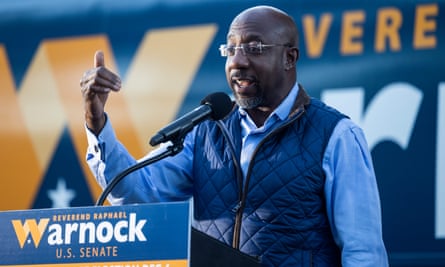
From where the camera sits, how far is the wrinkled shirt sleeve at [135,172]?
2.90 metres

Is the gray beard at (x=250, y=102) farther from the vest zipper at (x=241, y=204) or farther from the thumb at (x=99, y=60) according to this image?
the thumb at (x=99, y=60)

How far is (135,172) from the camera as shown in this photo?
121 inches

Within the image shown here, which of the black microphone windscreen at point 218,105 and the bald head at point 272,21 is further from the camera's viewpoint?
the bald head at point 272,21

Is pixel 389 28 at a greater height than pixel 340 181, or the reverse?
pixel 389 28

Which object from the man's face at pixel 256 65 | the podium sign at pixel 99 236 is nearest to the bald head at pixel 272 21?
the man's face at pixel 256 65

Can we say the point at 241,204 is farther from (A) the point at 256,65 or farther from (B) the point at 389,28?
(B) the point at 389,28

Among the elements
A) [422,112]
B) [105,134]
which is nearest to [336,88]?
[422,112]

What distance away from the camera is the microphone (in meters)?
2.53

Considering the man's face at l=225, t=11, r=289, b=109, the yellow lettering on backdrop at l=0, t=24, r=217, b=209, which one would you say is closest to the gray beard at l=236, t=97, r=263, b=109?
the man's face at l=225, t=11, r=289, b=109

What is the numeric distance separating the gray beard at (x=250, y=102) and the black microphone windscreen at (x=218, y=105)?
28cm

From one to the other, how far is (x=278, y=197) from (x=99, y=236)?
0.69m

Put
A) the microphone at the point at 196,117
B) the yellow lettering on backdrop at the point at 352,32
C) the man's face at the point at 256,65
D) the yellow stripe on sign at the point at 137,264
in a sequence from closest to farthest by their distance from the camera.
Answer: the yellow stripe on sign at the point at 137,264 < the microphone at the point at 196,117 < the man's face at the point at 256,65 < the yellow lettering on backdrop at the point at 352,32

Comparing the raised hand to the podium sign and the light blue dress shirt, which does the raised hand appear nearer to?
the light blue dress shirt

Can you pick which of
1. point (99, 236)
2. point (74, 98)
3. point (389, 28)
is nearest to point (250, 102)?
point (99, 236)
